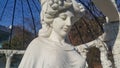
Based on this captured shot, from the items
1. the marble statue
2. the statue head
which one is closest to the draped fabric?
the marble statue

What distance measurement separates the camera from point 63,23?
1905mm

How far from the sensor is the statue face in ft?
6.24

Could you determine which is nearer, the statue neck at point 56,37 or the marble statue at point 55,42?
the marble statue at point 55,42

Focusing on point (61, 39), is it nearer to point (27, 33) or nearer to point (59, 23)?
point (59, 23)

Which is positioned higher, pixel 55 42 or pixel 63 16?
pixel 63 16

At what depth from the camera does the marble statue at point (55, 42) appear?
177cm

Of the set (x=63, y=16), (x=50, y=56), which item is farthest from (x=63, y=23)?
(x=50, y=56)

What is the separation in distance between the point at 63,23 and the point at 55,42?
0.13 m

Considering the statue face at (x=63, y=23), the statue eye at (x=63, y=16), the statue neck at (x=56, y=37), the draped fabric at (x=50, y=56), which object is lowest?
the draped fabric at (x=50, y=56)

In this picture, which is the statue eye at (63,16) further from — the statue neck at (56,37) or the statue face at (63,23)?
the statue neck at (56,37)

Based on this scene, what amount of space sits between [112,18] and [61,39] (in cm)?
165

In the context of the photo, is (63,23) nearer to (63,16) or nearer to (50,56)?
(63,16)

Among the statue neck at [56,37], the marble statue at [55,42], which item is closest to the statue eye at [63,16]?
the marble statue at [55,42]

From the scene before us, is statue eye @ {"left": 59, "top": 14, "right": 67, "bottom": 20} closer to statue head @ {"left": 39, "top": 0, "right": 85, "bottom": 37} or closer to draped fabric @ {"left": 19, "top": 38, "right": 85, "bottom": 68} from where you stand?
statue head @ {"left": 39, "top": 0, "right": 85, "bottom": 37}
